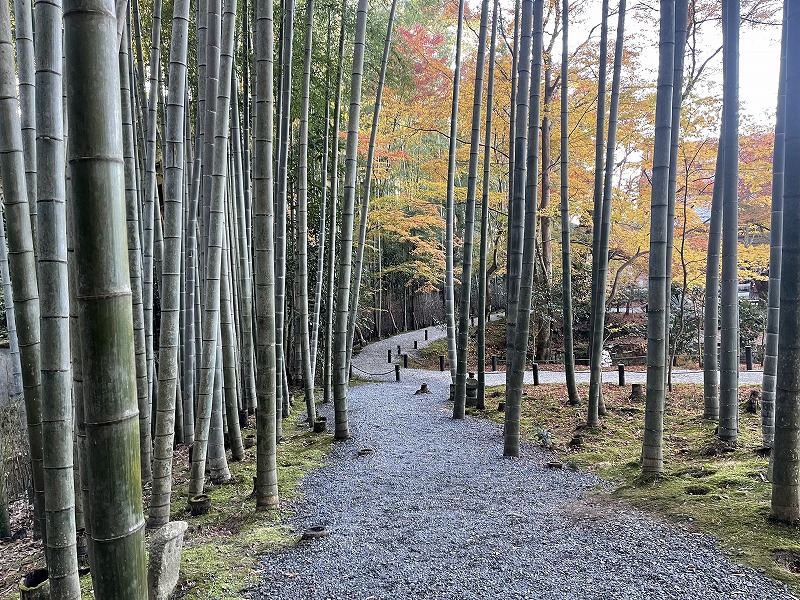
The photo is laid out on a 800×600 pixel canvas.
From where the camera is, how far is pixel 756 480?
2986 mm

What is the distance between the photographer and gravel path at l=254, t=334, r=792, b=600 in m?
2.16

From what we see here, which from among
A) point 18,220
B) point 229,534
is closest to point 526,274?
point 229,534

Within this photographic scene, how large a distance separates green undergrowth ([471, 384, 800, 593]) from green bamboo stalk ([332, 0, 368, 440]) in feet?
5.86

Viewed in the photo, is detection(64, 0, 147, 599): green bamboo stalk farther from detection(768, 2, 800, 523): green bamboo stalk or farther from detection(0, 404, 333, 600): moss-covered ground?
detection(768, 2, 800, 523): green bamboo stalk

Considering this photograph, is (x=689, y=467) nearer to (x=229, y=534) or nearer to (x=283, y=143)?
(x=229, y=534)

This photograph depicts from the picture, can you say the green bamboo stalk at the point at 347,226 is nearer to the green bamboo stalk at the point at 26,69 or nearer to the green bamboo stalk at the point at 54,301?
the green bamboo stalk at the point at 26,69

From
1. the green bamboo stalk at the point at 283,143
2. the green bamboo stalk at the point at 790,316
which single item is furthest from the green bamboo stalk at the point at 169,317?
the green bamboo stalk at the point at 790,316

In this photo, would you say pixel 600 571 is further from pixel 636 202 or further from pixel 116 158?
pixel 636 202

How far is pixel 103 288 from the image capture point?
0.83m

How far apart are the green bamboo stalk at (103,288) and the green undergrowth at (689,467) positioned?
7.71ft

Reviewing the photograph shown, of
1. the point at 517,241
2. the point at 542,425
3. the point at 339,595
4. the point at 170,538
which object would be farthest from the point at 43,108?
the point at 542,425

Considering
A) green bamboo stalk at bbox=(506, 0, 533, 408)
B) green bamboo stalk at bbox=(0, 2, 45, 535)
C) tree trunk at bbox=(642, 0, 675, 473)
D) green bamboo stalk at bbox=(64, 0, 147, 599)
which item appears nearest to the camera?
green bamboo stalk at bbox=(64, 0, 147, 599)

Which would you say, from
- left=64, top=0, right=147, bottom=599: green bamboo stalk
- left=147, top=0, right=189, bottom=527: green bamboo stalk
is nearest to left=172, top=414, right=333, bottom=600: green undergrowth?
left=147, top=0, right=189, bottom=527: green bamboo stalk

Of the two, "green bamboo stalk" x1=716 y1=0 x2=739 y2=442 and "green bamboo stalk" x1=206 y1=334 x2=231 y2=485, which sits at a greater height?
"green bamboo stalk" x1=716 y1=0 x2=739 y2=442
